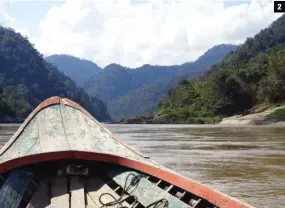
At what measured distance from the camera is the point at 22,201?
487 centimetres

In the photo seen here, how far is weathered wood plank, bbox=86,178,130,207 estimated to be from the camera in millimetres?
4810

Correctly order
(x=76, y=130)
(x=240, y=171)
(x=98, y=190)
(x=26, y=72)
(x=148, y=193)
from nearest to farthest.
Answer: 1. (x=148, y=193)
2. (x=98, y=190)
3. (x=76, y=130)
4. (x=240, y=171)
5. (x=26, y=72)

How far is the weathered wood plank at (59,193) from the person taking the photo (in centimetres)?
464

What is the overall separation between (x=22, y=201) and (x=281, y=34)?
92560 millimetres

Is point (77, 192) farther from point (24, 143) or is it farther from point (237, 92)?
point (237, 92)

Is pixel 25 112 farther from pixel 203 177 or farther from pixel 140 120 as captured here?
pixel 203 177

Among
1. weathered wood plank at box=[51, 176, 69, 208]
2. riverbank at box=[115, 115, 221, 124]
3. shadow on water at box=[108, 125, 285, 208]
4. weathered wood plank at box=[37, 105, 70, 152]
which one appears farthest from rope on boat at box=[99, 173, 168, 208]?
riverbank at box=[115, 115, 221, 124]

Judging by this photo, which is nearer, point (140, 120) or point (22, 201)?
point (22, 201)

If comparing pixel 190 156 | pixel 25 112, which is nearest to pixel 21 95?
pixel 25 112

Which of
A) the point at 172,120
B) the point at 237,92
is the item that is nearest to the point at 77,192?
the point at 237,92

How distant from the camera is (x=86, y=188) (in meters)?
5.30

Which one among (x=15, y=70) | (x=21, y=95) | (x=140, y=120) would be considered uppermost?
(x=15, y=70)

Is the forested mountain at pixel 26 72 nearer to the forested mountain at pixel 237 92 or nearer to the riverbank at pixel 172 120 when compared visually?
the riverbank at pixel 172 120

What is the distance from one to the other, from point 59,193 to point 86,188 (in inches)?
15.1
